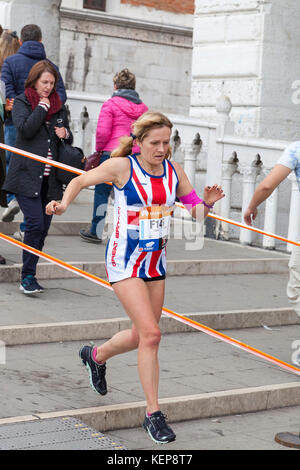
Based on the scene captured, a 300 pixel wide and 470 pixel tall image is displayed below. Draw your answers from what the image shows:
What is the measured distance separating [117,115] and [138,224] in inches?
186

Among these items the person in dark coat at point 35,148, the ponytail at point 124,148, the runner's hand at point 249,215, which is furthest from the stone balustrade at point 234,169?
the ponytail at point 124,148

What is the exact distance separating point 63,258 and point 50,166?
5.00ft

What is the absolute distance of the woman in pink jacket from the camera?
9859 millimetres

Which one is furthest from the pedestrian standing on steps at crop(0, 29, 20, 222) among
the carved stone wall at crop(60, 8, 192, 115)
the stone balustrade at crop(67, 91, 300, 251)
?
the carved stone wall at crop(60, 8, 192, 115)

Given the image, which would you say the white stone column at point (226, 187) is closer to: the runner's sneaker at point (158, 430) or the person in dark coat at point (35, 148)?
the person in dark coat at point (35, 148)

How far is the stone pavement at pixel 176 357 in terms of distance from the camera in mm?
5754

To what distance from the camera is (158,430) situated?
518 centimetres

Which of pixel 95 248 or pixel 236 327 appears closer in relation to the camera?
pixel 236 327

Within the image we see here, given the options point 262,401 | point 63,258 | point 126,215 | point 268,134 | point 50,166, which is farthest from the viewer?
point 268,134

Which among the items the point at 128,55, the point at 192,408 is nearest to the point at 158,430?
the point at 192,408

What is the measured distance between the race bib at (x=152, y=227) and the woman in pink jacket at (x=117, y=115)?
4.37m

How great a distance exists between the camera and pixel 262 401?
6512mm

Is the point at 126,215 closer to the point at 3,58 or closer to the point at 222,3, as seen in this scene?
the point at 3,58

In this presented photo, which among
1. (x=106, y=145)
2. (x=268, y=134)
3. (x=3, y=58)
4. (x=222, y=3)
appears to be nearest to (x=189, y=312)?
(x=106, y=145)
